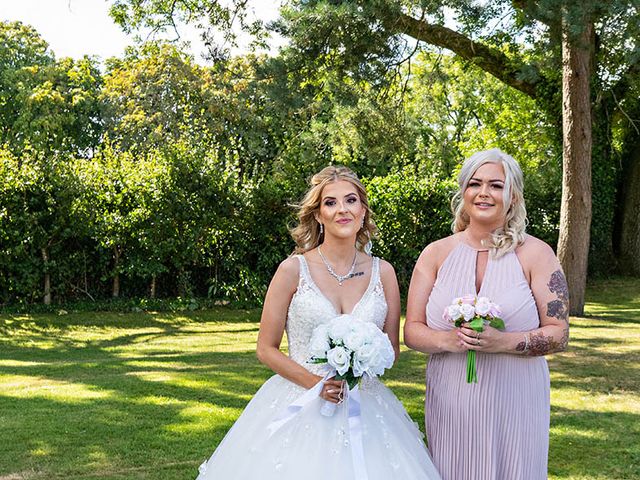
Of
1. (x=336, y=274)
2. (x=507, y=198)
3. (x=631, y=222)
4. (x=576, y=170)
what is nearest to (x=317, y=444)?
(x=336, y=274)

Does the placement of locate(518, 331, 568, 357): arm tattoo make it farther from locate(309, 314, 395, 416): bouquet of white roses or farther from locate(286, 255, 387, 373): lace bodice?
locate(286, 255, 387, 373): lace bodice

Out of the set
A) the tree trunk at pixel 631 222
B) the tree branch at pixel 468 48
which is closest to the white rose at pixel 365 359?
the tree branch at pixel 468 48

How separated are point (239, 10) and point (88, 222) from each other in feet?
17.0

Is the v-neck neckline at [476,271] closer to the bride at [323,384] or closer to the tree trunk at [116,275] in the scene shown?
the bride at [323,384]

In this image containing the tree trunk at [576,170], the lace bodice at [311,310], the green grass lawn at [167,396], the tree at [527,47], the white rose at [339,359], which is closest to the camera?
the white rose at [339,359]

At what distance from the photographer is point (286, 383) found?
3.66 m

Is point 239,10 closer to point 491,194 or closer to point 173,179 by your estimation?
point 173,179

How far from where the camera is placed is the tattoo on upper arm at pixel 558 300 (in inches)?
125

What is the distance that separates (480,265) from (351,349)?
71 cm

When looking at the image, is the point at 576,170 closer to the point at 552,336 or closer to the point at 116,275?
the point at 116,275

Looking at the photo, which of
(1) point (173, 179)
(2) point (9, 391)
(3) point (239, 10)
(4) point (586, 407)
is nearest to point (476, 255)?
(4) point (586, 407)

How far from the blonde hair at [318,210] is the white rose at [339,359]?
0.77m

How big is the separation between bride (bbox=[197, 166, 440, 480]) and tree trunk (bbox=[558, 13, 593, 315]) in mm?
10272

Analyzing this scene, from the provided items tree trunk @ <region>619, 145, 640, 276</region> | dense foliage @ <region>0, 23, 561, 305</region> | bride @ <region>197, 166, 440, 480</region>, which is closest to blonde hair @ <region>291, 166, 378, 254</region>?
bride @ <region>197, 166, 440, 480</region>
